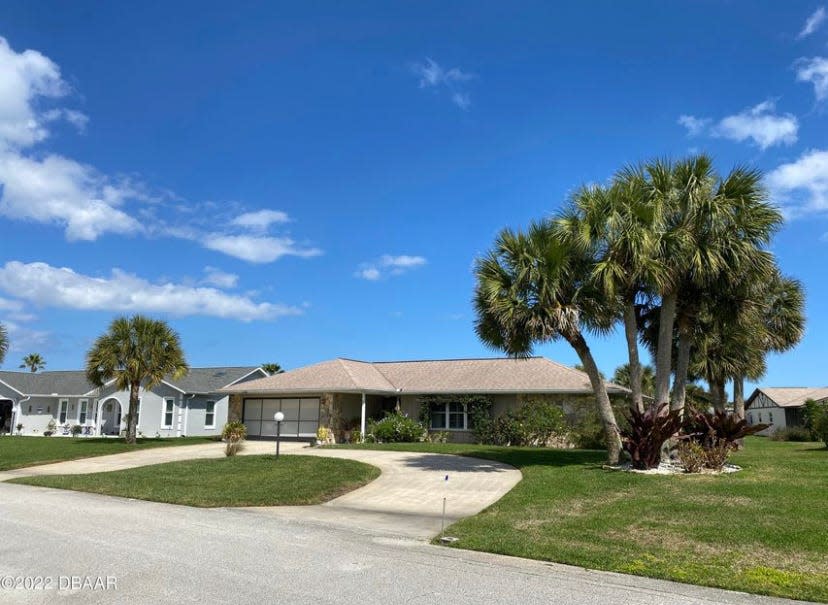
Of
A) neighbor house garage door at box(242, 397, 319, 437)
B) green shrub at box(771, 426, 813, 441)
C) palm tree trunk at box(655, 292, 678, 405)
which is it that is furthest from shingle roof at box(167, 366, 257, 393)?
green shrub at box(771, 426, 813, 441)

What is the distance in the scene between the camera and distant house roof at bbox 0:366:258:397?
37312 mm

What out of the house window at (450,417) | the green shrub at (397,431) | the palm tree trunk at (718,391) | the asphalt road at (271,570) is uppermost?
the palm tree trunk at (718,391)

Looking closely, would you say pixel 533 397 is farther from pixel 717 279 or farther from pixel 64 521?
pixel 64 521

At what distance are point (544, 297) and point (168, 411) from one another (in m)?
27.1

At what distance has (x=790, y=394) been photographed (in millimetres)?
52281

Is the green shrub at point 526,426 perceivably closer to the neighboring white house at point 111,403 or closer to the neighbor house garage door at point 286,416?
the neighbor house garage door at point 286,416

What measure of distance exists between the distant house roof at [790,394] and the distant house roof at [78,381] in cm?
4099

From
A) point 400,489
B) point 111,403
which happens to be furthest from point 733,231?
point 111,403

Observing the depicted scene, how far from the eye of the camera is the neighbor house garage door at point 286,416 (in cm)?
2967

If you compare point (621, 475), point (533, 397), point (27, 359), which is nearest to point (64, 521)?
point (621, 475)

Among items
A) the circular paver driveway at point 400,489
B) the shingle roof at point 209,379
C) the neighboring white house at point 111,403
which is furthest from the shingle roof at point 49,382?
the circular paver driveway at point 400,489

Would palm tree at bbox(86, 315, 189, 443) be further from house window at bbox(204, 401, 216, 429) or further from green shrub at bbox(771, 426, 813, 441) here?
green shrub at bbox(771, 426, 813, 441)

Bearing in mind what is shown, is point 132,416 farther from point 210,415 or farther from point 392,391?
point 392,391

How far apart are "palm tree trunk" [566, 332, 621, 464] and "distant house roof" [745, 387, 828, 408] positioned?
36831 mm
